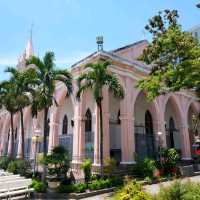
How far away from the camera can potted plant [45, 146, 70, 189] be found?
1496cm

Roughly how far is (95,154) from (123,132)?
127 inches

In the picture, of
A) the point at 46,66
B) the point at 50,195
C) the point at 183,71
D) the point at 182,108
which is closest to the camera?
the point at 183,71

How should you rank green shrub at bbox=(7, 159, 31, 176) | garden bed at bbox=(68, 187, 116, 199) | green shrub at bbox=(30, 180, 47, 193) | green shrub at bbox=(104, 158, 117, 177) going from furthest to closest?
green shrub at bbox=(7, 159, 31, 176) < green shrub at bbox=(104, 158, 117, 177) < green shrub at bbox=(30, 180, 47, 193) < garden bed at bbox=(68, 187, 116, 199)

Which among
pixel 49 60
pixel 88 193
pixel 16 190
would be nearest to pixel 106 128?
pixel 88 193

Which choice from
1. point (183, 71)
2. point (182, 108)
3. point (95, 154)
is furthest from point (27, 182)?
point (182, 108)

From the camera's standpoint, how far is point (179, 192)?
779 cm

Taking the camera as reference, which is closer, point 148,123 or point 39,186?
point 39,186

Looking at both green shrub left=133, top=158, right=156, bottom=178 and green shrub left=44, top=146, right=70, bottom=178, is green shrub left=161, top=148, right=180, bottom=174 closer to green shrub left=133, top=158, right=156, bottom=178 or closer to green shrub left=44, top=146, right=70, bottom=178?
green shrub left=133, top=158, right=156, bottom=178

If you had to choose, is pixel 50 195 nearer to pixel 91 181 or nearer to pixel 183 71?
pixel 91 181

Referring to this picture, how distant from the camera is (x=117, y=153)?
23266 millimetres

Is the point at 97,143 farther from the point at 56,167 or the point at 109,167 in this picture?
the point at 56,167

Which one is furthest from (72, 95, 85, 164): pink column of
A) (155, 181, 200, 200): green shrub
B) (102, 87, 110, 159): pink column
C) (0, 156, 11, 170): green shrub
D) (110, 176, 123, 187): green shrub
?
(155, 181, 200, 200): green shrub

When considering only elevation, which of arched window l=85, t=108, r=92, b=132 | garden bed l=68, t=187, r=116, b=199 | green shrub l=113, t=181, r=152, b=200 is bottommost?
garden bed l=68, t=187, r=116, b=199

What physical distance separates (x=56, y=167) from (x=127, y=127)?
7.23 meters
